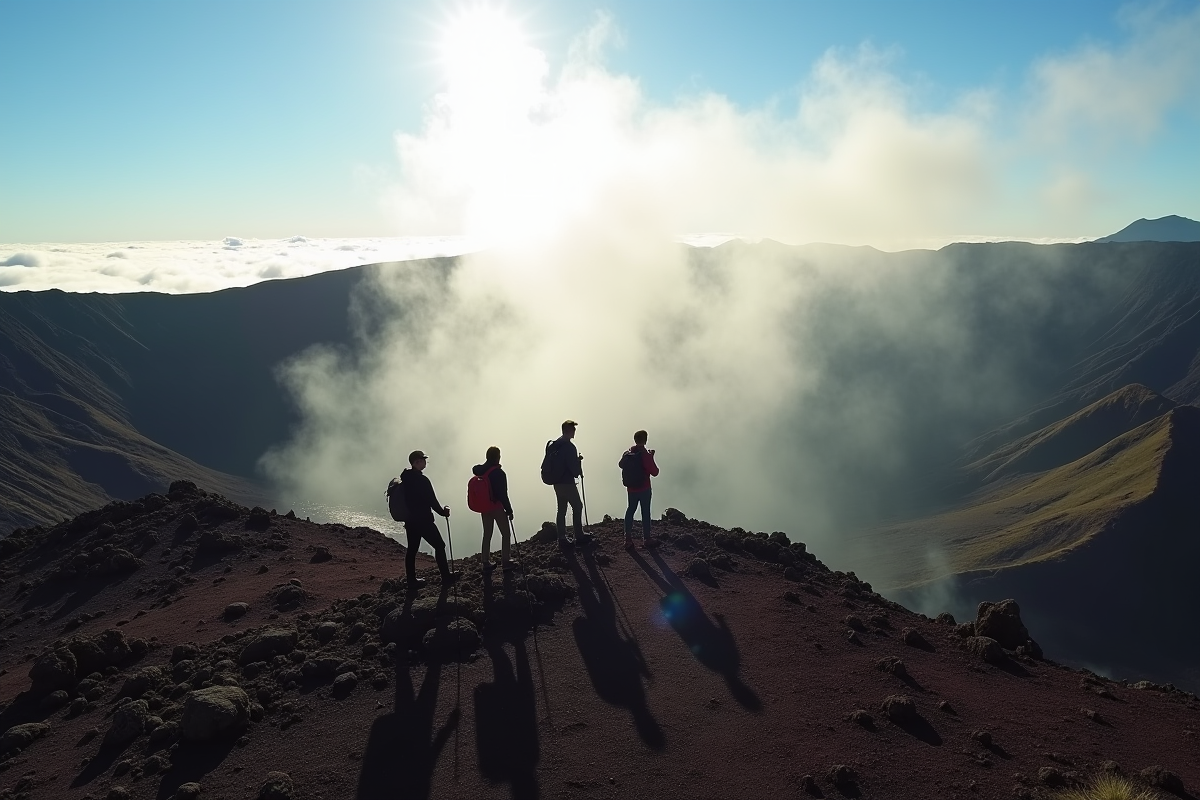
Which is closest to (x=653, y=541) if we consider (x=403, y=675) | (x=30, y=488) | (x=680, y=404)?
(x=403, y=675)

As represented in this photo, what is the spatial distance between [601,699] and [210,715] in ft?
16.7

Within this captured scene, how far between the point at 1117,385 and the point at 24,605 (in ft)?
614

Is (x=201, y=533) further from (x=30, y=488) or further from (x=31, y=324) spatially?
A: (x=31, y=324)

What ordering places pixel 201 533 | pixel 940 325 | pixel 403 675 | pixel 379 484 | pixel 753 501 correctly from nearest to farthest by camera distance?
pixel 403 675, pixel 201 533, pixel 379 484, pixel 753 501, pixel 940 325

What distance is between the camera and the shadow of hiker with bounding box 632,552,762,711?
10.1 meters

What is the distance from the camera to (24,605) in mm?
17156

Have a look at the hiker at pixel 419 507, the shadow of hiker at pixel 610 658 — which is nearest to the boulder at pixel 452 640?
the hiker at pixel 419 507

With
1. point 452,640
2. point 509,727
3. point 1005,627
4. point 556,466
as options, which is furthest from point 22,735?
Answer: point 1005,627

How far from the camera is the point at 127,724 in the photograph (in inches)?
368

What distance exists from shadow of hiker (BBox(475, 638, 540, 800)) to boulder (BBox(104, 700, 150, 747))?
4.52 m

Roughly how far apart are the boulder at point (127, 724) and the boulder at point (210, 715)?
2.38ft

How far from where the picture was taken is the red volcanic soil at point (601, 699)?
Answer: 8312mm

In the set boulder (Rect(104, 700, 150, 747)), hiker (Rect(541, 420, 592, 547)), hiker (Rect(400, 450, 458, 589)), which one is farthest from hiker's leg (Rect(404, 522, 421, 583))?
boulder (Rect(104, 700, 150, 747))

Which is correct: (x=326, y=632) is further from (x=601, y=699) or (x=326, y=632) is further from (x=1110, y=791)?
(x=1110, y=791)
